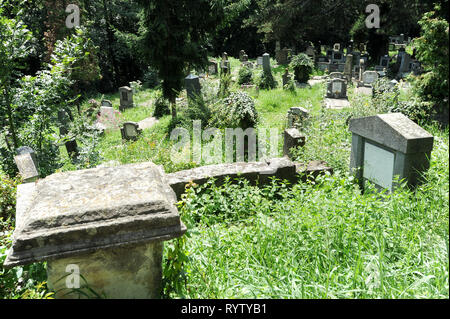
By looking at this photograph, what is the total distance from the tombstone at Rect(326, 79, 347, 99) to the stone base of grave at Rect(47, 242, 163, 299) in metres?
12.4

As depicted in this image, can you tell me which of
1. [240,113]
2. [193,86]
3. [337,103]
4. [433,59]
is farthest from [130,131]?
[433,59]

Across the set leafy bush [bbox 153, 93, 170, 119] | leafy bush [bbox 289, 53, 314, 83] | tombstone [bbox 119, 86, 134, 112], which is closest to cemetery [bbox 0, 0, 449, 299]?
leafy bush [bbox 153, 93, 170, 119]

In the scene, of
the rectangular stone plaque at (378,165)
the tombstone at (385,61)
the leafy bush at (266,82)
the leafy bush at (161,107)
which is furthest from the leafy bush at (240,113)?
the tombstone at (385,61)

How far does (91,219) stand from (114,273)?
382mm

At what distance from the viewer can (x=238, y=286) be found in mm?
2445

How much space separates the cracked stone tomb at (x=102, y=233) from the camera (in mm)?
2008

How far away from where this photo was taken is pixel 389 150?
444cm

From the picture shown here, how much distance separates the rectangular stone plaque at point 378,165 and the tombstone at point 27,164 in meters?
4.38

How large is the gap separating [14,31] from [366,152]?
18.1ft

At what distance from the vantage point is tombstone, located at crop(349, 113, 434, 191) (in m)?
4.09

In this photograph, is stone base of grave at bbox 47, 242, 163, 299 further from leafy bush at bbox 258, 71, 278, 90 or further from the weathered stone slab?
leafy bush at bbox 258, 71, 278, 90

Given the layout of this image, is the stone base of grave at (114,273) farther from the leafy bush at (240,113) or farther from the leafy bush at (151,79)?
the leafy bush at (151,79)

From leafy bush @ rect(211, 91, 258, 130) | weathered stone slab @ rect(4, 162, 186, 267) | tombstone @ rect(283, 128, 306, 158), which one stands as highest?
weathered stone slab @ rect(4, 162, 186, 267)

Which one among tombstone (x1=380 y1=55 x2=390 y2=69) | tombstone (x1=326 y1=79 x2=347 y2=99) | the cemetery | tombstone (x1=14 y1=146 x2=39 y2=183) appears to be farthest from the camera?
tombstone (x1=380 y1=55 x2=390 y2=69)
